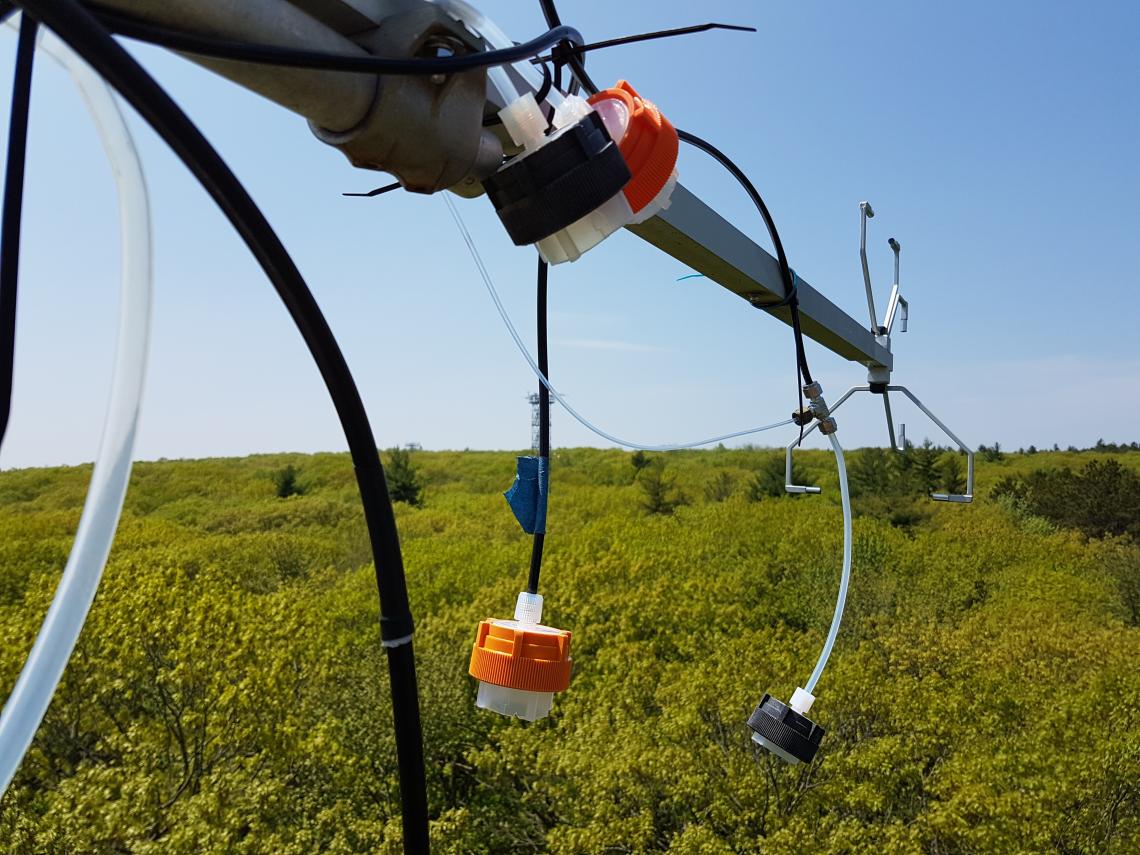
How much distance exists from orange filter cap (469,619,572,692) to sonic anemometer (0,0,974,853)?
0.17 metres

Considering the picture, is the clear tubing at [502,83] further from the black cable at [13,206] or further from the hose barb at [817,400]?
the hose barb at [817,400]

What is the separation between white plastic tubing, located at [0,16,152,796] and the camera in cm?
33

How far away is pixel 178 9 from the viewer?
355 millimetres

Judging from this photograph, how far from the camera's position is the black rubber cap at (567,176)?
0.46 metres

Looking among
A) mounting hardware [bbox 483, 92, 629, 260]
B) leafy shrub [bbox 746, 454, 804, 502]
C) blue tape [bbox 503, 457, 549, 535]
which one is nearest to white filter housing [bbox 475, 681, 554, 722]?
blue tape [bbox 503, 457, 549, 535]

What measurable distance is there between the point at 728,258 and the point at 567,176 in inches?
22.8

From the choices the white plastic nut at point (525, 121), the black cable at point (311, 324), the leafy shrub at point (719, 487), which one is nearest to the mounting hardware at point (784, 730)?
the black cable at point (311, 324)

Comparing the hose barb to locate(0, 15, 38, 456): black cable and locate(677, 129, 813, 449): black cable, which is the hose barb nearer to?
locate(677, 129, 813, 449): black cable

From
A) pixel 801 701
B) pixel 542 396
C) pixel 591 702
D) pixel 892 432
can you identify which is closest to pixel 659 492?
pixel 591 702

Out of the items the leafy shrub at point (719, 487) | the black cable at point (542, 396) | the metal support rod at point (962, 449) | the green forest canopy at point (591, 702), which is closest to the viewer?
the black cable at point (542, 396)

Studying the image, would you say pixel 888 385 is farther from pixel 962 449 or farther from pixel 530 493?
pixel 530 493

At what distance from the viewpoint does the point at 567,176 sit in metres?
0.46

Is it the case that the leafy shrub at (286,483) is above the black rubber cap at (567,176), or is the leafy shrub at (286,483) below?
below

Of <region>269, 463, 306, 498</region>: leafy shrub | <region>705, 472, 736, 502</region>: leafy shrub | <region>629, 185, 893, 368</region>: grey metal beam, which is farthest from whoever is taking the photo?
<region>705, 472, 736, 502</region>: leafy shrub
